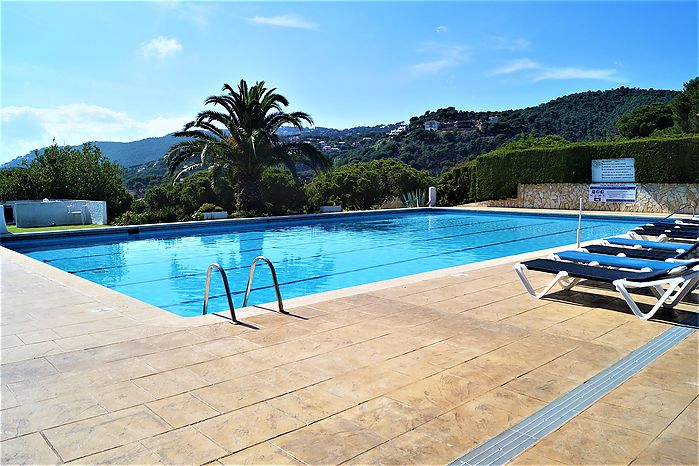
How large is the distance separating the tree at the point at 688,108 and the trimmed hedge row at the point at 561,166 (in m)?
13.9

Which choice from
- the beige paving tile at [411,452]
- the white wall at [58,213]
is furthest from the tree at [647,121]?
the beige paving tile at [411,452]

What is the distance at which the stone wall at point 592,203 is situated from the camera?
62.7 feet

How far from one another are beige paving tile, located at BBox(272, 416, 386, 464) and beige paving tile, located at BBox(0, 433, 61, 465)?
43.2 inches

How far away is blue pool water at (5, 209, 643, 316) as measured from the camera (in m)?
8.82

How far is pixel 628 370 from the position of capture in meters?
3.46

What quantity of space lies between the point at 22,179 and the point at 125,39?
383 inches

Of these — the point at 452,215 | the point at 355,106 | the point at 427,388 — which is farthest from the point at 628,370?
the point at 355,106

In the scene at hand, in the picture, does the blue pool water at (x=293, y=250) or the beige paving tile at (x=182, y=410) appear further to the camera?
the blue pool water at (x=293, y=250)

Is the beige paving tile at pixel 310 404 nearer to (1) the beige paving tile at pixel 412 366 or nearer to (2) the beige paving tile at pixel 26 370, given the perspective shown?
(1) the beige paving tile at pixel 412 366

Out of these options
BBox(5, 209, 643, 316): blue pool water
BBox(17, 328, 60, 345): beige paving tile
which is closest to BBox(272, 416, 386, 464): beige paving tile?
BBox(17, 328, 60, 345): beige paving tile

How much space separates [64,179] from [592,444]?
21203 mm

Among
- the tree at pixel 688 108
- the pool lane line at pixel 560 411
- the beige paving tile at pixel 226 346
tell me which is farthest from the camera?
the tree at pixel 688 108

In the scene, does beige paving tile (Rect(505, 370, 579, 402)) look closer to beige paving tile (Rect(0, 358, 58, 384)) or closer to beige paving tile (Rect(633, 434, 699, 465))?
beige paving tile (Rect(633, 434, 699, 465))

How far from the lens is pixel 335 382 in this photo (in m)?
3.28
